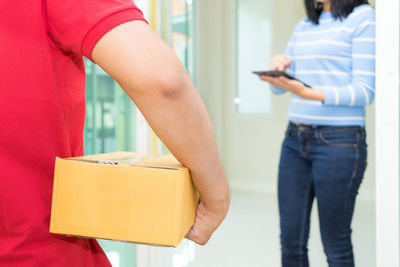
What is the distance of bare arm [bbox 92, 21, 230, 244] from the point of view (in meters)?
0.38

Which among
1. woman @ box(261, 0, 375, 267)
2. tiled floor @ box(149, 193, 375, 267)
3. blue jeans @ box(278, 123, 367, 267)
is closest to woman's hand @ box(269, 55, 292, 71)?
woman @ box(261, 0, 375, 267)

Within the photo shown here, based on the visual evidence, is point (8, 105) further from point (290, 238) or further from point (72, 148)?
point (290, 238)

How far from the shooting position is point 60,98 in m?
0.46

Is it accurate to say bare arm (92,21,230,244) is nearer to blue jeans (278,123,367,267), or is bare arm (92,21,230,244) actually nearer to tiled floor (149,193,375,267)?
blue jeans (278,123,367,267)

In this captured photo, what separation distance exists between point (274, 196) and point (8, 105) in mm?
3675

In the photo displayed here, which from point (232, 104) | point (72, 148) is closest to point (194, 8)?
point (232, 104)

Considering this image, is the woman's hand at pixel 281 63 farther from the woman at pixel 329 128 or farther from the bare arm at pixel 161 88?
the bare arm at pixel 161 88

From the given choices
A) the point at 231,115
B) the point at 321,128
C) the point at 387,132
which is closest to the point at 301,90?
the point at 321,128

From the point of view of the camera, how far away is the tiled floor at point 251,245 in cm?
220

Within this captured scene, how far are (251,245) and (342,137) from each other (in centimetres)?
146

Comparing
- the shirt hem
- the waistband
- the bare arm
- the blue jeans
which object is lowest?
the blue jeans

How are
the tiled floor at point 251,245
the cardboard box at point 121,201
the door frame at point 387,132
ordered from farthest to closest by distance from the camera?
the tiled floor at point 251,245 → the door frame at point 387,132 → the cardboard box at point 121,201

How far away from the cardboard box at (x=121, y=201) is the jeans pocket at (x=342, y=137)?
0.88 meters

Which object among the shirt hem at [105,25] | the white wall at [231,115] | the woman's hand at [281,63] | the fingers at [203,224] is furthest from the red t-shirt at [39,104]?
the white wall at [231,115]
